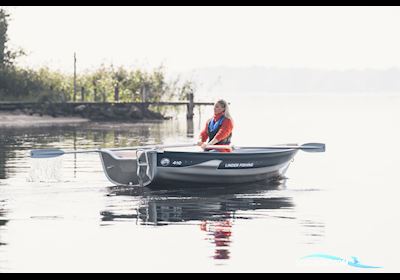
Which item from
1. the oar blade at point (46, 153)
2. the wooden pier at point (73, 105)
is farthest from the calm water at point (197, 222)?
the wooden pier at point (73, 105)

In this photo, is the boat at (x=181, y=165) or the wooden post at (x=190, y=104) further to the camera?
the wooden post at (x=190, y=104)

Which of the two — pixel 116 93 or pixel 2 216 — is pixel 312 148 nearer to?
pixel 2 216

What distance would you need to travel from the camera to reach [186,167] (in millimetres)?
19375

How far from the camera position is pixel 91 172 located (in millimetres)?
23375

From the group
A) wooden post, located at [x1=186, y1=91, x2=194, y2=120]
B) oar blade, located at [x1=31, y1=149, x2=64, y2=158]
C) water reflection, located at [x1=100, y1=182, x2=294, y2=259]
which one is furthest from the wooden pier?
water reflection, located at [x1=100, y1=182, x2=294, y2=259]

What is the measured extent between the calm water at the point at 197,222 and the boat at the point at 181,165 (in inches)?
8.4

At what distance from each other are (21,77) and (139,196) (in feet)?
106

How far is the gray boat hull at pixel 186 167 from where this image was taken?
1914 cm

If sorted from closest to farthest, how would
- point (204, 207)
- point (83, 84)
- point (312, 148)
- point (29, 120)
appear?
1. point (204, 207)
2. point (312, 148)
3. point (29, 120)
4. point (83, 84)

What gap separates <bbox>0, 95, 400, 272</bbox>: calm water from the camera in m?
12.7

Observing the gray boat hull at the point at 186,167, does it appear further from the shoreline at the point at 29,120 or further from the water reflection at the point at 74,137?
the shoreline at the point at 29,120

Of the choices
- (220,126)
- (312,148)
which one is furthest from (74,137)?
(220,126)

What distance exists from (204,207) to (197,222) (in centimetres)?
180

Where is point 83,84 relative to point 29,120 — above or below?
above
